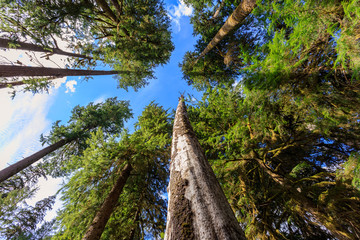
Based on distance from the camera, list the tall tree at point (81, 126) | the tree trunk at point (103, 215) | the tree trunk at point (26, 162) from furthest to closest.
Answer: the tall tree at point (81, 126) → the tree trunk at point (26, 162) → the tree trunk at point (103, 215)

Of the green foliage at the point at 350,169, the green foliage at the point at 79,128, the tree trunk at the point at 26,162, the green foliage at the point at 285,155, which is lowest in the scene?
the green foliage at the point at 350,169

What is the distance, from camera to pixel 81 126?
1241 cm

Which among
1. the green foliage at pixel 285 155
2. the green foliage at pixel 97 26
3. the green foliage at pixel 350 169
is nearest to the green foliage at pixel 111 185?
the green foliage at pixel 285 155

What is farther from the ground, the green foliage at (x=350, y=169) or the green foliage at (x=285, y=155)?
the green foliage at (x=285, y=155)

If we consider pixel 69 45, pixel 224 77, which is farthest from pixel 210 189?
pixel 69 45

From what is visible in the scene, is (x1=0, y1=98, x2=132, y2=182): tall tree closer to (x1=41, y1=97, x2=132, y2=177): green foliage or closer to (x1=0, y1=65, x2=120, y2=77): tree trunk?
(x1=41, y1=97, x2=132, y2=177): green foliage

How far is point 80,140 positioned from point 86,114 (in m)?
2.41

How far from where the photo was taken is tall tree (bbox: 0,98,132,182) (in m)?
Answer: 10.6

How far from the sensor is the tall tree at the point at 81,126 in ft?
34.7

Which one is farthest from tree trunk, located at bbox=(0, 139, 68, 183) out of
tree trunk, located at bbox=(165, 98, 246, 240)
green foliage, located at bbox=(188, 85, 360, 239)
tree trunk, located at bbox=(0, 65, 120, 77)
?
tree trunk, located at bbox=(165, 98, 246, 240)

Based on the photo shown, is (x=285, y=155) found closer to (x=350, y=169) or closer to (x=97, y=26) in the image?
(x=350, y=169)

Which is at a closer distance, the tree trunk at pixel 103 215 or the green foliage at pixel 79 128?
the tree trunk at pixel 103 215

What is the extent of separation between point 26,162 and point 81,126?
418 centimetres

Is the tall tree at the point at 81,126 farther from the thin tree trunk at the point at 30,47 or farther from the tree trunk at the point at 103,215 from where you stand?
the tree trunk at the point at 103,215
